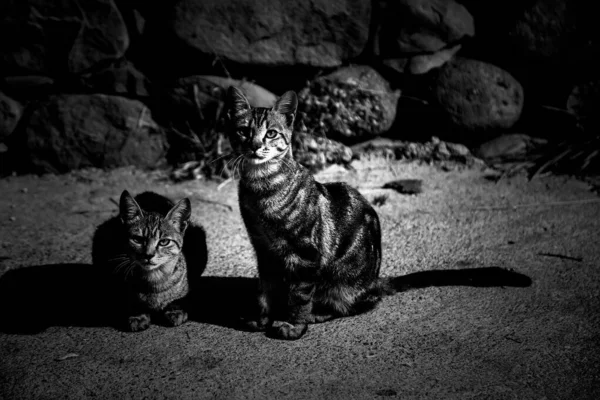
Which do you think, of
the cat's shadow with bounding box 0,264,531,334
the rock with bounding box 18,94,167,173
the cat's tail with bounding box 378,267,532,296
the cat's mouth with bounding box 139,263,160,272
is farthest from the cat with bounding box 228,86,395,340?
the rock with bounding box 18,94,167,173

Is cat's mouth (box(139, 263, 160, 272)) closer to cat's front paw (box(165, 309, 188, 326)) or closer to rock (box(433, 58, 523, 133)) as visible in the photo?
cat's front paw (box(165, 309, 188, 326))

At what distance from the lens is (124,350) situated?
270 centimetres

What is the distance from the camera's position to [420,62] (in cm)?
570

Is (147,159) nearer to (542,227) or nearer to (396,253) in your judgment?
(396,253)

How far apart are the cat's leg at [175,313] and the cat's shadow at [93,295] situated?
92 mm

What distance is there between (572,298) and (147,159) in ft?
13.7

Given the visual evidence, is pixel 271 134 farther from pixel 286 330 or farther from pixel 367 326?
pixel 367 326

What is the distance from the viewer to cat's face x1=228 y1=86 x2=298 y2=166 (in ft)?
8.98

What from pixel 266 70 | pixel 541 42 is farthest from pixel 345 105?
pixel 541 42

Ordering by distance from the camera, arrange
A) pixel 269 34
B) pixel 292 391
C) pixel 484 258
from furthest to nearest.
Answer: pixel 269 34
pixel 484 258
pixel 292 391

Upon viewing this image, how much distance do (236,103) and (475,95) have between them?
354cm

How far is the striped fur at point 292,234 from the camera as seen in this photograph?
2736 mm

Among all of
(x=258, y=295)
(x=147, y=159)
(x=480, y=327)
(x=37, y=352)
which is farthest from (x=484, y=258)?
(x=147, y=159)

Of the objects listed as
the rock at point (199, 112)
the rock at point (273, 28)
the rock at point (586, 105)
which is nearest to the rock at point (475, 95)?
the rock at point (586, 105)
